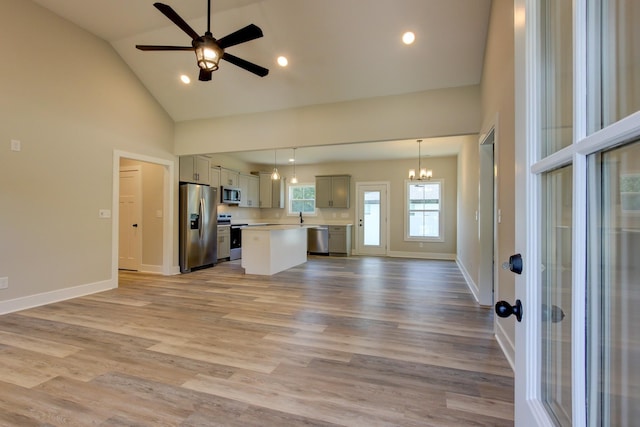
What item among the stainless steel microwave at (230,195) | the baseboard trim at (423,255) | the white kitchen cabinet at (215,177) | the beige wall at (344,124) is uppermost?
the beige wall at (344,124)

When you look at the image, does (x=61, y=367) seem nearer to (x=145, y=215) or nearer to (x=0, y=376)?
(x=0, y=376)

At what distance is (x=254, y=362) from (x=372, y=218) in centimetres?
657

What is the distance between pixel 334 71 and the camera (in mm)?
4129

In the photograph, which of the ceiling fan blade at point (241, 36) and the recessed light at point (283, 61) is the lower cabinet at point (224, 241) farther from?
the ceiling fan blade at point (241, 36)

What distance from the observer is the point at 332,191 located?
854 centimetres

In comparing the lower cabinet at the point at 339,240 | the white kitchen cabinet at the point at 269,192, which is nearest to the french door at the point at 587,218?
the lower cabinet at the point at 339,240

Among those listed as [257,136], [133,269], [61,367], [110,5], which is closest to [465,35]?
[257,136]

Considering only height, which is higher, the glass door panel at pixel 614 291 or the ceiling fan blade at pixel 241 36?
the ceiling fan blade at pixel 241 36

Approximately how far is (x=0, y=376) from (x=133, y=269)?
4.17 metres

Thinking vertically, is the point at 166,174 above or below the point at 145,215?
above

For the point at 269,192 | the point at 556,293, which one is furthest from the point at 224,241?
the point at 556,293

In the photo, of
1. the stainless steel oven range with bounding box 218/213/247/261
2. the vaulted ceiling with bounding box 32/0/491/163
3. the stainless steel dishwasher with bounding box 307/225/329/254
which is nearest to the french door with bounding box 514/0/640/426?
the vaulted ceiling with bounding box 32/0/491/163

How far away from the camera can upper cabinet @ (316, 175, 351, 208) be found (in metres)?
8.44

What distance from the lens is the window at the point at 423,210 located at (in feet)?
25.8
